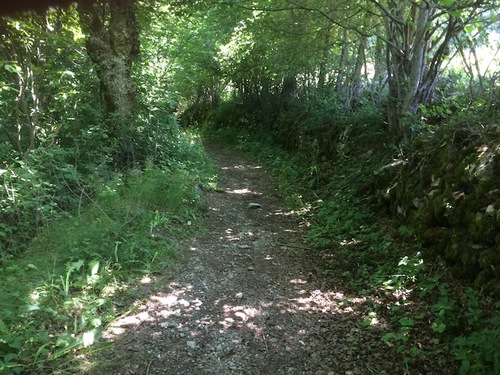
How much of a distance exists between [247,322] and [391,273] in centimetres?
189

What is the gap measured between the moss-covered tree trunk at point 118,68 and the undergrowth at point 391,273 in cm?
391

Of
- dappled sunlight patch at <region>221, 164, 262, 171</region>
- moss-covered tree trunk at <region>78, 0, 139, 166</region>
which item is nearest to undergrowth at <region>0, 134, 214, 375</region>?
moss-covered tree trunk at <region>78, 0, 139, 166</region>

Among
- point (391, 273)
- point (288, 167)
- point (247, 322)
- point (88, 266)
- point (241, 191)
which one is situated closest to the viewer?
point (247, 322)

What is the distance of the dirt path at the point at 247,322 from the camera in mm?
3109

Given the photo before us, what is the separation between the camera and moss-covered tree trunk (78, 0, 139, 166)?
→ 730cm

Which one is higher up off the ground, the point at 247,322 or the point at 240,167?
the point at 240,167

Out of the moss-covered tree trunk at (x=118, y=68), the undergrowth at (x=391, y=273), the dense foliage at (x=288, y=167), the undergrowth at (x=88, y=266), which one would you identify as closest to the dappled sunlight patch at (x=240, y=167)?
the dense foliage at (x=288, y=167)

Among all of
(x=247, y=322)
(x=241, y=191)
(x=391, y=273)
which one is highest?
(x=241, y=191)

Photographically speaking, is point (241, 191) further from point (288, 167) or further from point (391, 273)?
point (391, 273)

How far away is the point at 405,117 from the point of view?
641 cm

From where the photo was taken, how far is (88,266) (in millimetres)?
4078

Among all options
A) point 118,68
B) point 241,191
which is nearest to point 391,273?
point 241,191

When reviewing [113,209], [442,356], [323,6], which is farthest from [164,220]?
[323,6]

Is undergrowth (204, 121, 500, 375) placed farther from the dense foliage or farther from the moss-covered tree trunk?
the moss-covered tree trunk
